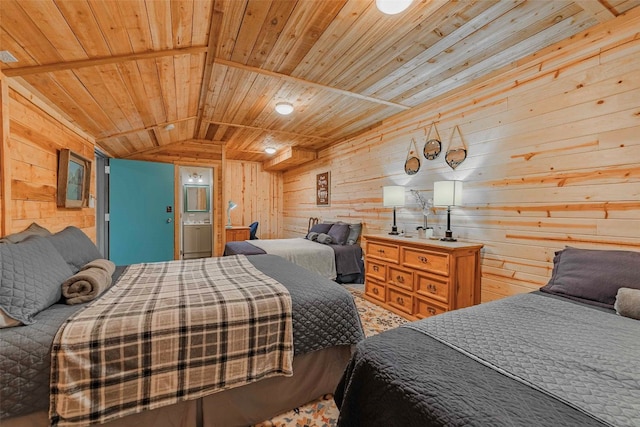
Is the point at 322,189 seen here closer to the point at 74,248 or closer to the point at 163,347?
the point at 74,248

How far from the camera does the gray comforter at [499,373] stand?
0.73 m

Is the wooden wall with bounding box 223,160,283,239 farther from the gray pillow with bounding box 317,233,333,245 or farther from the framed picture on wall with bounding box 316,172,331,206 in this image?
the gray pillow with bounding box 317,233,333,245

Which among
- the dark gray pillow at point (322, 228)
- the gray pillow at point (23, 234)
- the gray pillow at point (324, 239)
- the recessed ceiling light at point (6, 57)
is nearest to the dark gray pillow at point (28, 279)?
the gray pillow at point (23, 234)

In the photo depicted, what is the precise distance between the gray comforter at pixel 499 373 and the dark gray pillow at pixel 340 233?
122 inches

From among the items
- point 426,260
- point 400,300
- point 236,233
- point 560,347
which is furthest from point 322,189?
point 560,347

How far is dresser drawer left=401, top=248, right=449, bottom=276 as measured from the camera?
99.5 inches

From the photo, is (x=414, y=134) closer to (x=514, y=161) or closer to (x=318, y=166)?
(x=514, y=161)

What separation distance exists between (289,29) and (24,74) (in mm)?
1821

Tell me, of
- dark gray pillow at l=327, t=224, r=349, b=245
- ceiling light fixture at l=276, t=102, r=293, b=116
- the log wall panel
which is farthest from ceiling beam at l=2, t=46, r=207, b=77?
dark gray pillow at l=327, t=224, r=349, b=245

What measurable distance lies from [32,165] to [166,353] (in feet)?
6.82

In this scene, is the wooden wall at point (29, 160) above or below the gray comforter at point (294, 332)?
above

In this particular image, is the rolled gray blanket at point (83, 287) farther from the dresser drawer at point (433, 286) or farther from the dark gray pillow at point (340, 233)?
the dark gray pillow at point (340, 233)

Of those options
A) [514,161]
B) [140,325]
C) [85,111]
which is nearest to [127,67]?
[85,111]

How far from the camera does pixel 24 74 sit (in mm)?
1818
